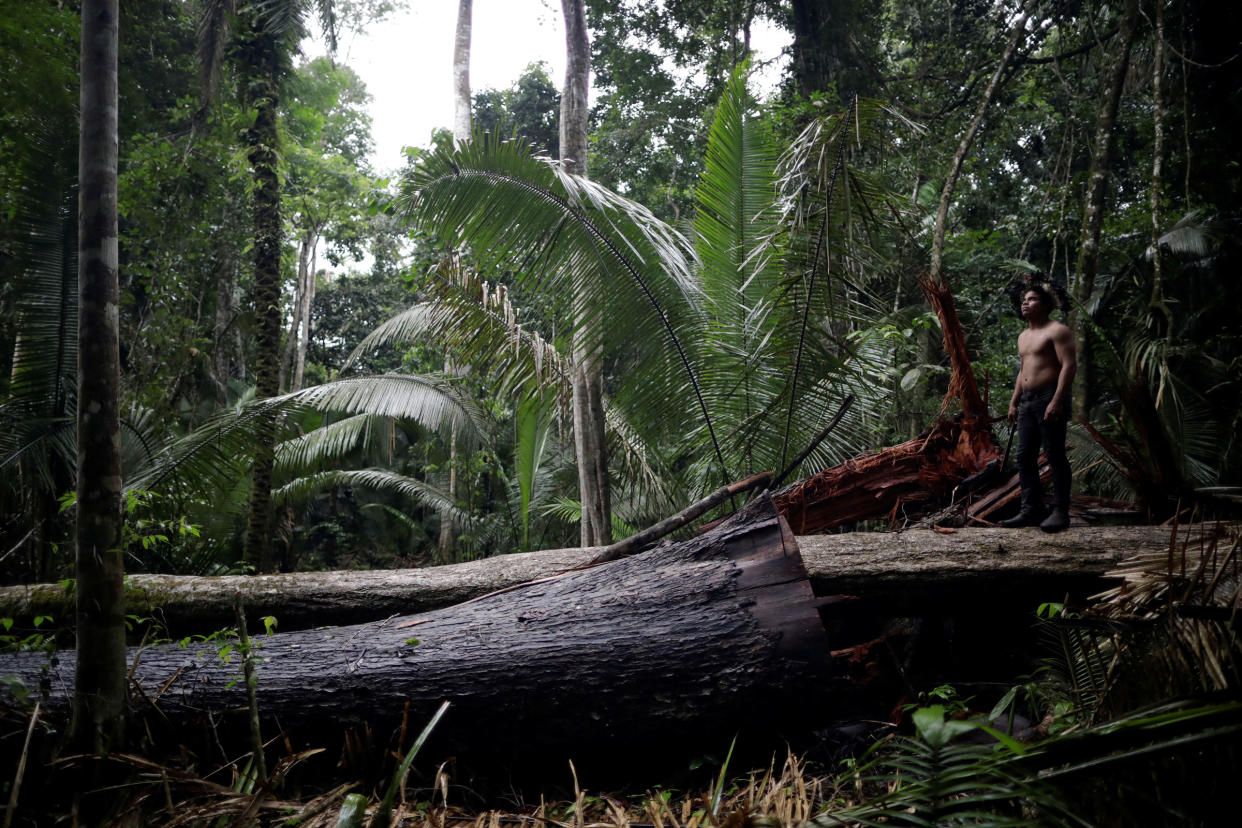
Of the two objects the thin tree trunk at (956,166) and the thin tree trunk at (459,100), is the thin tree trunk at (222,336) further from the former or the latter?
the thin tree trunk at (956,166)

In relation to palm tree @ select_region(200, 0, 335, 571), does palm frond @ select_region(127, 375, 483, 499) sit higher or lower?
lower

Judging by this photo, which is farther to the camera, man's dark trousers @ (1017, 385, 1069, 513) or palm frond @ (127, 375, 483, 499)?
palm frond @ (127, 375, 483, 499)

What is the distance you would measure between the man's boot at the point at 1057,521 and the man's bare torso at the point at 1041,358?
0.67 metres

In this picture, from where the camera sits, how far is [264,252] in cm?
687

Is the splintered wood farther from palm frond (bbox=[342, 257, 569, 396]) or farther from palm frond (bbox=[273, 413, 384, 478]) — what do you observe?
palm frond (bbox=[273, 413, 384, 478])

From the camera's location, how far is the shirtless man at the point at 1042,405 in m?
3.58

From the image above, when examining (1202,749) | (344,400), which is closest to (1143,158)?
(1202,749)

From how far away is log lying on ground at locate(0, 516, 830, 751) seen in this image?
2.73m

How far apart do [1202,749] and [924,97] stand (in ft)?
28.3

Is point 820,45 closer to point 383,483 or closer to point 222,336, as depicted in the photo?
point 383,483

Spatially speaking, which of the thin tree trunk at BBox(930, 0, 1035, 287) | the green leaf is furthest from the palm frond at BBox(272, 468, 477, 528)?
the green leaf

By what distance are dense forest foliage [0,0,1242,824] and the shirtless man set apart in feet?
1.48

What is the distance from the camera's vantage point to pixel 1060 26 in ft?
20.7

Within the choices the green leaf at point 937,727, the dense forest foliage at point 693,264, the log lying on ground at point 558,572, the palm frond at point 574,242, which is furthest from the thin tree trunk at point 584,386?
the green leaf at point 937,727
